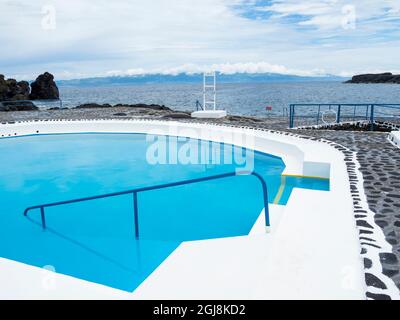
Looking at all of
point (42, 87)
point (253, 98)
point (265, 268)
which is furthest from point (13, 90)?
point (265, 268)

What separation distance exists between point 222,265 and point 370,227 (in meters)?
1.79

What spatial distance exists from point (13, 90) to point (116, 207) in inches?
1730

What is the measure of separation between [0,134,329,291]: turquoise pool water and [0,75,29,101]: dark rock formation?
35.4 meters

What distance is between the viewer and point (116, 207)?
6.58m

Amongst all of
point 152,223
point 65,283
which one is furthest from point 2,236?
point 65,283

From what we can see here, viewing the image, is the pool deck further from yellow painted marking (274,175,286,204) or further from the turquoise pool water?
yellow painted marking (274,175,286,204)

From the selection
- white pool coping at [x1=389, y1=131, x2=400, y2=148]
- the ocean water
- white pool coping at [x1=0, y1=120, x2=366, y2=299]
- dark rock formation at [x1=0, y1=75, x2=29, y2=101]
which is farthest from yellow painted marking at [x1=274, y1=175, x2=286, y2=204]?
dark rock formation at [x1=0, y1=75, x2=29, y2=101]

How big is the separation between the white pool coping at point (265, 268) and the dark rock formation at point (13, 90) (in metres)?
43.7

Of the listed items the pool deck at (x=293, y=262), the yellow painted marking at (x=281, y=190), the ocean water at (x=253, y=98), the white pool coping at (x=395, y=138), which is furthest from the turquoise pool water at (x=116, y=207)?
the ocean water at (x=253, y=98)

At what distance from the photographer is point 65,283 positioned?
299 centimetres

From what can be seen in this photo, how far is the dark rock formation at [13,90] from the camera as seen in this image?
41.5 m

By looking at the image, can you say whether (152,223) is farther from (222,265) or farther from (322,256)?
(322,256)

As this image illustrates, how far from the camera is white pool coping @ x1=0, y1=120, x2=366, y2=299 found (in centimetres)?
287
